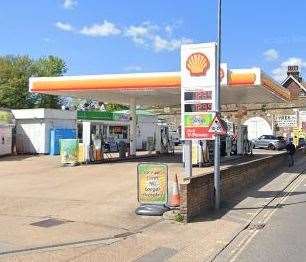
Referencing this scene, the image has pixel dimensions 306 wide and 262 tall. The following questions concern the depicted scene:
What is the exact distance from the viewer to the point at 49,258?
34.0 feet

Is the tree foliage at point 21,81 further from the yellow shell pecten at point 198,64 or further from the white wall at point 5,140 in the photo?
the yellow shell pecten at point 198,64

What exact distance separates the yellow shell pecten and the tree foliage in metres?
54.6

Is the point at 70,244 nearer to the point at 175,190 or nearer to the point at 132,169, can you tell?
the point at 175,190

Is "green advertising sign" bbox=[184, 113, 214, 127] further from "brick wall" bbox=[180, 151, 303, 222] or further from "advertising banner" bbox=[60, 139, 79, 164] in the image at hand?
"advertising banner" bbox=[60, 139, 79, 164]

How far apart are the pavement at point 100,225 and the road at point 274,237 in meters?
0.27

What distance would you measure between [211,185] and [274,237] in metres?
4.53

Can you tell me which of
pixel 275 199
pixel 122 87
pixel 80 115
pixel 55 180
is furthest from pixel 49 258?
pixel 80 115

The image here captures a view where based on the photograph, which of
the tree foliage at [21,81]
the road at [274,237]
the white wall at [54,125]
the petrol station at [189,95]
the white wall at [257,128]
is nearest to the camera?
the road at [274,237]

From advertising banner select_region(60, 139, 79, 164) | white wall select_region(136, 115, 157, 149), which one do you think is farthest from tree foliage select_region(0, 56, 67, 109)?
advertising banner select_region(60, 139, 79, 164)

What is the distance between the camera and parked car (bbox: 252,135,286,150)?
59500 mm

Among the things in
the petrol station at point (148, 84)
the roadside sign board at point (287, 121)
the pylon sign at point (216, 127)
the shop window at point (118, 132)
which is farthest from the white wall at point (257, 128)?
the pylon sign at point (216, 127)

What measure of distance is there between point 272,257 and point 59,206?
749cm

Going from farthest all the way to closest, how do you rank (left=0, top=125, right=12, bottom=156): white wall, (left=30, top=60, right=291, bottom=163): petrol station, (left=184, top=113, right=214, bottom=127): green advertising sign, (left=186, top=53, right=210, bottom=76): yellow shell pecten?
(left=0, top=125, right=12, bottom=156): white wall < (left=30, top=60, right=291, bottom=163): petrol station < (left=186, top=53, right=210, bottom=76): yellow shell pecten < (left=184, top=113, right=214, bottom=127): green advertising sign

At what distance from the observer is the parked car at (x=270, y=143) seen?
59500 mm
